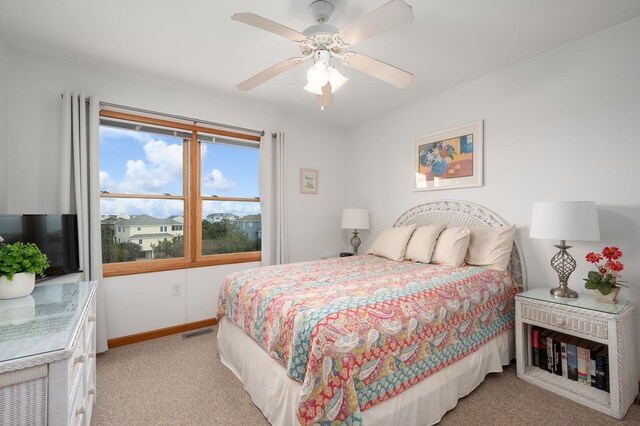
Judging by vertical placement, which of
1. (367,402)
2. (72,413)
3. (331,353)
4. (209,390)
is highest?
(331,353)

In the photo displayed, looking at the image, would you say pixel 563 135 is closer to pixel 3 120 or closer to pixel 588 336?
pixel 588 336

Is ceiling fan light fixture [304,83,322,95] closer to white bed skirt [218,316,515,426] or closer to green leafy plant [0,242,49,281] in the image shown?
white bed skirt [218,316,515,426]

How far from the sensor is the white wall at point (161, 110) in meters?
2.50

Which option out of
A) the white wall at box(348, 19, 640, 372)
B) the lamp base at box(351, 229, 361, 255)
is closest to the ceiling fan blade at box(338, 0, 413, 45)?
the white wall at box(348, 19, 640, 372)

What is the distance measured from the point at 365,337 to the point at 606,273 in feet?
6.27

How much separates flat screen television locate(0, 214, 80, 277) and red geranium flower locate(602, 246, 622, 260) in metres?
3.97

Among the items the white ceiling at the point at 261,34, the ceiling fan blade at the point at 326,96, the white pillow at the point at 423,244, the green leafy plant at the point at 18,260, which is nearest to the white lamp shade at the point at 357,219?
the white pillow at the point at 423,244

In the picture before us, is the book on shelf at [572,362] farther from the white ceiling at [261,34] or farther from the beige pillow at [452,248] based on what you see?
the white ceiling at [261,34]

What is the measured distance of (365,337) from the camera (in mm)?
1466

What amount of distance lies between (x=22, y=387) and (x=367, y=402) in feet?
4.46

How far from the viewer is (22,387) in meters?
0.99

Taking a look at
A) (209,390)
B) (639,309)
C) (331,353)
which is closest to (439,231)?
(639,309)

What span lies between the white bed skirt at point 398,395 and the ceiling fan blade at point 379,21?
1930mm

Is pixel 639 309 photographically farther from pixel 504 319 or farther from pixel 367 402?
pixel 367 402
